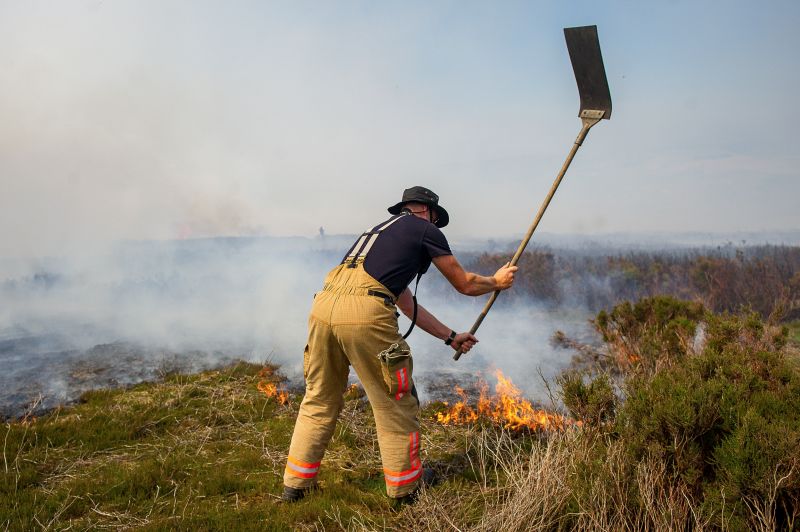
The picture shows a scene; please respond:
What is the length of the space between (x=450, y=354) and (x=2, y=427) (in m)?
5.70

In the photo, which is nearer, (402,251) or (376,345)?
(376,345)

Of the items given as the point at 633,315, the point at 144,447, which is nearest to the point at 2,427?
the point at 144,447

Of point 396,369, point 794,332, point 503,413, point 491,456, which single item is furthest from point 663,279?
point 396,369

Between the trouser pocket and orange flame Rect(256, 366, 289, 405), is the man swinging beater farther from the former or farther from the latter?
orange flame Rect(256, 366, 289, 405)

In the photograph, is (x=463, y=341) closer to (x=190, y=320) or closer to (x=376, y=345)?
(x=376, y=345)

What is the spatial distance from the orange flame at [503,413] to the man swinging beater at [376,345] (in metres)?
1.17

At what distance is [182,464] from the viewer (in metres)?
3.82

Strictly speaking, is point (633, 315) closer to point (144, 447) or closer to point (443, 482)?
point (443, 482)

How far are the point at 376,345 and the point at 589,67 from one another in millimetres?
2692

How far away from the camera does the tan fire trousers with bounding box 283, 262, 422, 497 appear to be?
308cm

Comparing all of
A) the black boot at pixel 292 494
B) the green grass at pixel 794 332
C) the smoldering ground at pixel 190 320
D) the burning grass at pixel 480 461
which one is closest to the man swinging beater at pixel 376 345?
the black boot at pixel 292 494

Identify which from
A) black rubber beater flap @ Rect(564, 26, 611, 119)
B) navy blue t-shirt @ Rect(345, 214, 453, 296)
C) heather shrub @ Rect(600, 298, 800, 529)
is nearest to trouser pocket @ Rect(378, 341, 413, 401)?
navy blue t-shirt @ Rect(345, 214, 453, 296)

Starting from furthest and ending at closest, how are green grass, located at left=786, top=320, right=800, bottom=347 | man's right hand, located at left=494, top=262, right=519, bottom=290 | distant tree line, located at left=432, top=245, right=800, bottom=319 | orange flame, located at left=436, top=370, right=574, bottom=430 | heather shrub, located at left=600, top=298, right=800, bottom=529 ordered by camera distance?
distant tree line, located at left=432, top=245, right=800, bottom=319 → green grass, located at left=786, top=320, right=800, bottom=347 → orange flame, located at left=436, top=370, right=574, bottom=430 → man's right hand, located at left=494, top=262, right=519, bottom=290 → heather shrub, located at left=600, top=298, right=800, bottom=529

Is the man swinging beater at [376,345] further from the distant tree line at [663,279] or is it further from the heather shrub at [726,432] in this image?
the distant tree line at [663,279]
